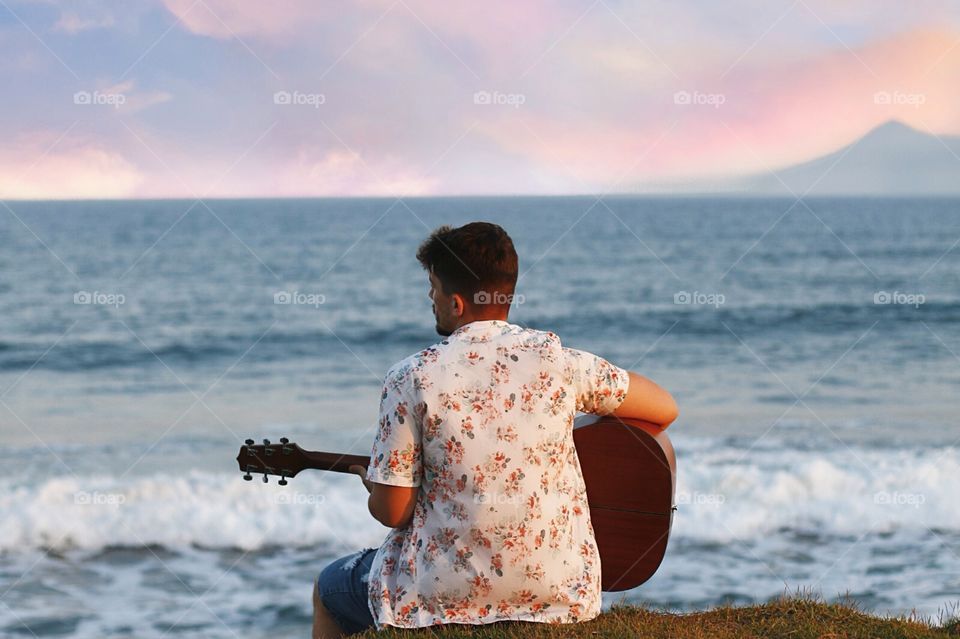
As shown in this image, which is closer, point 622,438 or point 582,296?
point 622,438

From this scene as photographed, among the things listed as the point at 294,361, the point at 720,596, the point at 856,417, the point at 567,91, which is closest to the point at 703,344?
the point at 856,417

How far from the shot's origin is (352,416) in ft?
37.8

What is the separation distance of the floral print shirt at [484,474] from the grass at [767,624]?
0.22 metres

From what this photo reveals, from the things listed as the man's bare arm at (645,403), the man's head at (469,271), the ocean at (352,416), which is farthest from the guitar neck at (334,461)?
the ocean at (352,416)

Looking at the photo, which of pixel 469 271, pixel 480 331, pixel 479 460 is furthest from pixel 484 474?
pixel 469 271

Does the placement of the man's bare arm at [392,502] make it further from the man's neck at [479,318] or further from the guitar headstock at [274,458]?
the guitar headstock at [274,458]

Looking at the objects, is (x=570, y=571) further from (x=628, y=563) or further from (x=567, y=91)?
(x=567, y=91)

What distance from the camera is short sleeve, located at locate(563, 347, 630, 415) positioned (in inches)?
107

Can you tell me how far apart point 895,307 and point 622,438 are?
18.8 meters

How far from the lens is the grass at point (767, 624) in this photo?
3.18 meters

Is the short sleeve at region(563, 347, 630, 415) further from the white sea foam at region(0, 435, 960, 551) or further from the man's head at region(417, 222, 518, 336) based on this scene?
the white sea foam at region(0, 435, 960, 551)

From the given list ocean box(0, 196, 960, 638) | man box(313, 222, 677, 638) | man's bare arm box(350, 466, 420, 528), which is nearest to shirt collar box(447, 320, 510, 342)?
man box(313, 222, 677, 638)

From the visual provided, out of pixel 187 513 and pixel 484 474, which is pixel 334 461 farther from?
pixel 187 513

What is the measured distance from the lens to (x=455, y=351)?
2.63 m
